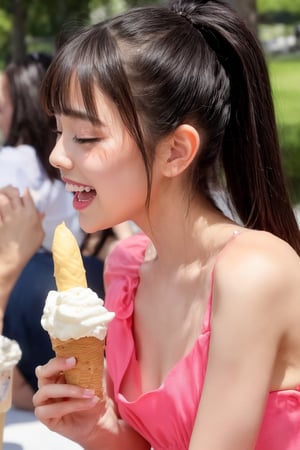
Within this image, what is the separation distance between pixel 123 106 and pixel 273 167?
1.31 feet

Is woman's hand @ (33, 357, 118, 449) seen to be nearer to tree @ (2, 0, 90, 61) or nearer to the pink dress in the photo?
the pink dress

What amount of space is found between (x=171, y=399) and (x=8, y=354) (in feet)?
1.47

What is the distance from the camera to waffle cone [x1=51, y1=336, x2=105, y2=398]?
182cm

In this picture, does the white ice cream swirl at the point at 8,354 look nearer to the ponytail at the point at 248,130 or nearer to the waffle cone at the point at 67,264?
the waffle cone at the point at 67,264

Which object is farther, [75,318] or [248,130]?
[248,130]

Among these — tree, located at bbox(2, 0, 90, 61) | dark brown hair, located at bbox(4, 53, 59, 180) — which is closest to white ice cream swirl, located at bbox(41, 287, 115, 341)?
dark brown hair, located at bbox(4, 53, 59, 180)

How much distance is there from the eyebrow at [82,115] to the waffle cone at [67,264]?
260 millimetres

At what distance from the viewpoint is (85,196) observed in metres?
1.86

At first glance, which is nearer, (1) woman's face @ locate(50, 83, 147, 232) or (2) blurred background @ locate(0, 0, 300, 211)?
(1) woman's face @ locate(50, 83, 147, 232)

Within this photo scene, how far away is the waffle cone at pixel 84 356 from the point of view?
1.82 m

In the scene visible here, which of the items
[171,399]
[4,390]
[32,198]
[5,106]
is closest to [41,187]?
[5,106]

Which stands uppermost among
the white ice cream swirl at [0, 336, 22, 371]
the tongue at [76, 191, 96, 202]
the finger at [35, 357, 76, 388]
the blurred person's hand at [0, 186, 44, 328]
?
the tongue at [76, 191, 96, 202]

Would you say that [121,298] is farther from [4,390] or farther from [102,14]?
[102,14]

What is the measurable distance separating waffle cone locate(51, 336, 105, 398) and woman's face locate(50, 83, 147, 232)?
0.80 feet
